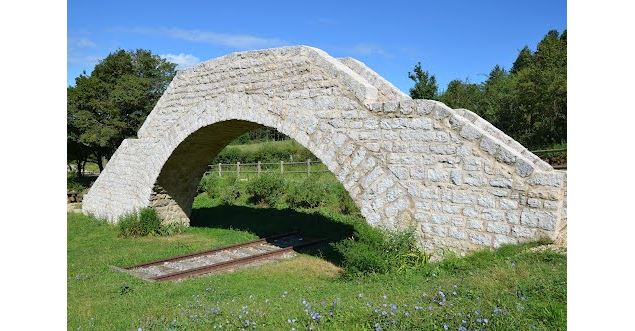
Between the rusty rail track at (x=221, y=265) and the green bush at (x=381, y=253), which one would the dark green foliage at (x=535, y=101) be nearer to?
the rusty rail track at (x=221, y=265)

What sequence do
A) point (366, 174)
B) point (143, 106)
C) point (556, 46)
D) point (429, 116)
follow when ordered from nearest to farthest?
point (429, 116) < point (366, 174) < point (143, 106) < point (556, 46)

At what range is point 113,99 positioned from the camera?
89.7 feet

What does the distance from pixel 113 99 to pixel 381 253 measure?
23648 millimetres

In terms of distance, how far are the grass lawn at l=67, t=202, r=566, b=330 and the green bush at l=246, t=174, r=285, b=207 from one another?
696 centimetres

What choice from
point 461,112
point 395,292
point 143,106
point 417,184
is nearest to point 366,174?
point 417,184

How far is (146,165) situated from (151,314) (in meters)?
7.63

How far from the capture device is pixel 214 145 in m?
12.8

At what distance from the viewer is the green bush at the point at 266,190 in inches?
727

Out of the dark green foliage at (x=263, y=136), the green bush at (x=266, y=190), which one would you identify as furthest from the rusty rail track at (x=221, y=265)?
the dark green foliage at (x=263, y=136)

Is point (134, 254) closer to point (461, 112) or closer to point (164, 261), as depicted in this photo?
point (164, 261)

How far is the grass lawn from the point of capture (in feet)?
14.1

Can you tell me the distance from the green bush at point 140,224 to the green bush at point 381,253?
263 inches

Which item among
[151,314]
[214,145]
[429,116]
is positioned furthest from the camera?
[214,145]

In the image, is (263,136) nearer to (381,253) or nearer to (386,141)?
(386,141)
